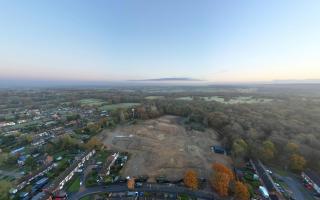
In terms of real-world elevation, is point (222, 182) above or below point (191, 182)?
above

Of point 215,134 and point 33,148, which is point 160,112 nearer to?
point 215,134

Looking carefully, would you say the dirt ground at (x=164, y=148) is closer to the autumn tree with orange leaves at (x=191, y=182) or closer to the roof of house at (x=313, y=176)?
the autumn tree with orange leaves at (x=191, y=182)

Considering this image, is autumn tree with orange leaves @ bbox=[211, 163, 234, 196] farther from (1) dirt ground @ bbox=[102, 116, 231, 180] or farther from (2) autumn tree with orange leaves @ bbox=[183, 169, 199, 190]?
(1) dirt ground @ bbox=[102, 116, 231, 180]

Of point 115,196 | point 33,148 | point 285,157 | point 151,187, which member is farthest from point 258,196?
point 33,148

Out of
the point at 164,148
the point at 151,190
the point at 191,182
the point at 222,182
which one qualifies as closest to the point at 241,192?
the point at 222,182

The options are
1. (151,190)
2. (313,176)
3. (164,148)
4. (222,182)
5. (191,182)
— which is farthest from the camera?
(164,148)

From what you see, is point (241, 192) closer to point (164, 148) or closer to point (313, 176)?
point (313, 176)

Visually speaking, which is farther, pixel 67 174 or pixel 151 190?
pixel 67 174
